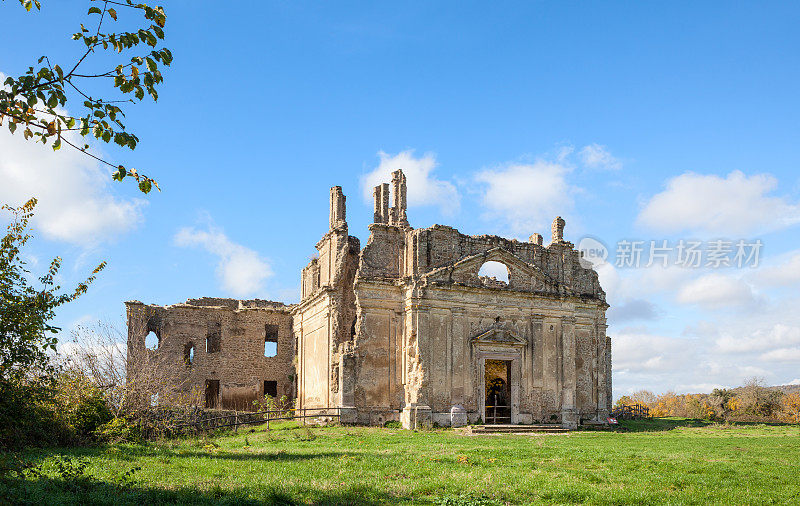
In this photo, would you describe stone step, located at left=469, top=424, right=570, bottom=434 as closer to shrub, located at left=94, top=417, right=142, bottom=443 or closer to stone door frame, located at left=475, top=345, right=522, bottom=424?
stone door frame, located at left=475, top=345, right=522, bottom=424

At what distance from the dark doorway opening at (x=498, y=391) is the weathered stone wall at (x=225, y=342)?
1086cm

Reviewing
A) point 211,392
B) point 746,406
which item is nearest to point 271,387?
point 211,392

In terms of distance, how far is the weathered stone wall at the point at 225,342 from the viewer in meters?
34.6

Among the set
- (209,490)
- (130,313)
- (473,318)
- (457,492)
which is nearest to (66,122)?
(209,490)

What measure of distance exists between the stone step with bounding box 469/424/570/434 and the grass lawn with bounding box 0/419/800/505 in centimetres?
485

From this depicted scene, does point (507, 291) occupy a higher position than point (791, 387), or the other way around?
point (507, 291)

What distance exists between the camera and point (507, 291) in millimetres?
27891

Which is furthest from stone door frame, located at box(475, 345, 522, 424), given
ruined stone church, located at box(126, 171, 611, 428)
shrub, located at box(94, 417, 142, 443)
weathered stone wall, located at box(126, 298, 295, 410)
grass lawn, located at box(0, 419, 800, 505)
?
shrub, located at box(94, 417, 142, 443)

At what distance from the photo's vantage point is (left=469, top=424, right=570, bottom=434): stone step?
24672mm

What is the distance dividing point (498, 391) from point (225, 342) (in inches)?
584

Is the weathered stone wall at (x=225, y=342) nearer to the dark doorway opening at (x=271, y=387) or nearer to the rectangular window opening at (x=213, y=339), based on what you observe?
the rectangular window opening at (x=213, y=339)

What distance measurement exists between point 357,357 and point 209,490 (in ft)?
52.1

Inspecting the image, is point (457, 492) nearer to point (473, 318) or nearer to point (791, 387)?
point (473, 318)

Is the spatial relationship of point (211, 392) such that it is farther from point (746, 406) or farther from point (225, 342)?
point (746, 406)
